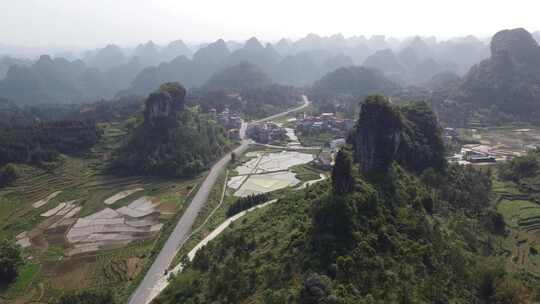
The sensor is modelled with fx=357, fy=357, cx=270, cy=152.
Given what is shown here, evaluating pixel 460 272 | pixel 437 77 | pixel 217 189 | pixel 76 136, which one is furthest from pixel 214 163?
pixel 437 77

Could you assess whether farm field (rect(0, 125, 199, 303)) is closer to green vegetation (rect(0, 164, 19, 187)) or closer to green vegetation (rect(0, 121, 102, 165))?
green vegetation (rect(0, 164, 19, 187))

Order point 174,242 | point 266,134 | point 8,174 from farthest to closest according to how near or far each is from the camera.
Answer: point 266,134, point 8,174, point 174,242

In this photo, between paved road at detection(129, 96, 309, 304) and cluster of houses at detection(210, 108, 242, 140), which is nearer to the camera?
paved road at detection(129, 96, 309, 304)

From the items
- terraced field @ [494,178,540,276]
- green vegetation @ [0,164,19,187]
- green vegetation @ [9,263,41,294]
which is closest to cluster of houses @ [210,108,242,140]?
green vegetation @ [0,164,19,187]

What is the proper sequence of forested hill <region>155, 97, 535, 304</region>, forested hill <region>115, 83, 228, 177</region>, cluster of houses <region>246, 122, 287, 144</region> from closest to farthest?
forested hill <region>155, 97, 535, 304</region>, forested hill <region>115, 83, 228, 177</region>, cluster of houses <region>246, 122, 287, 144</region>

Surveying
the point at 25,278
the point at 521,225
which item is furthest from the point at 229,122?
the point at 521,225

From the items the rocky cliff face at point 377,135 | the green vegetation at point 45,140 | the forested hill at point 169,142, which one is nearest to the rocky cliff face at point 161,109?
the forested hill at point 169,142

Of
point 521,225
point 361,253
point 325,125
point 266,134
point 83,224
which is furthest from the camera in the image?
point 325,125

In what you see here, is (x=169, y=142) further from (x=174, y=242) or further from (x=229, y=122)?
(x=174, y=242)
